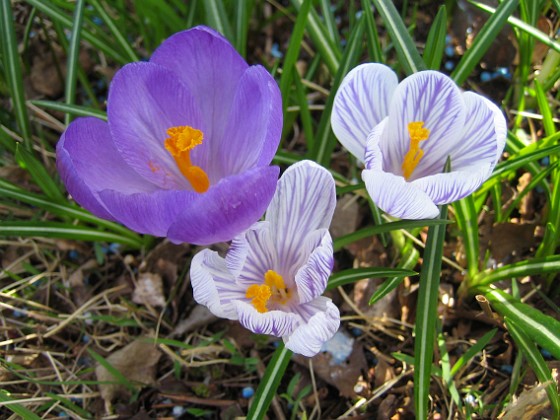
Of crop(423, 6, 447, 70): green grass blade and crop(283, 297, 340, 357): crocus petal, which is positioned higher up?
crop(423, 6, 447, 70): green grass blade

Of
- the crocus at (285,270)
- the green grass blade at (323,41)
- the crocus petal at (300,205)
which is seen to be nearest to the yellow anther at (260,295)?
the crocus at (285,270)

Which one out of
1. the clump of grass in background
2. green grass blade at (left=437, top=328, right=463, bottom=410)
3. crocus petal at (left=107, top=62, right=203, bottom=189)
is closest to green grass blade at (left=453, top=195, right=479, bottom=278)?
the clump of grass in background

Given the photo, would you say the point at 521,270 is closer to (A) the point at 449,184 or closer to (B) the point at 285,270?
(A) the point at 449,184

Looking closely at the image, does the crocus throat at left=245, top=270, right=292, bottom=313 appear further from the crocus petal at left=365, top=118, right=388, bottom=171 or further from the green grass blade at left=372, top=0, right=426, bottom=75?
the green grass blade at left=372, top=0, right=426, bottom=75

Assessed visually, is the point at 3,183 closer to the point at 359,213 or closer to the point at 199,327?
the point at 199,327

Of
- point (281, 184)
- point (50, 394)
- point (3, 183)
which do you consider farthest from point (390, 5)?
point (50, 394)
